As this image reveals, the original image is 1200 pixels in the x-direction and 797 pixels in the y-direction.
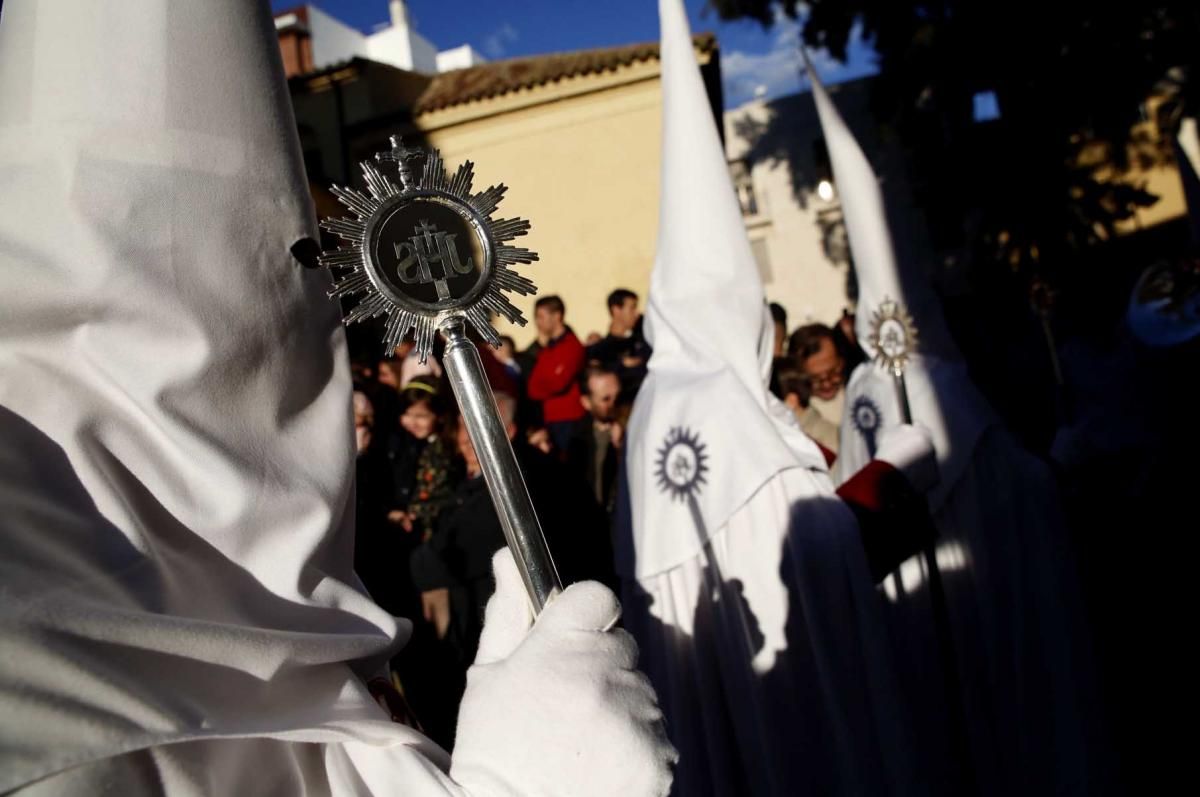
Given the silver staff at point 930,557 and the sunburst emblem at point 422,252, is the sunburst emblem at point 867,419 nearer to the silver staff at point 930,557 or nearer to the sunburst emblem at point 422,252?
the silver staff at point 930,557

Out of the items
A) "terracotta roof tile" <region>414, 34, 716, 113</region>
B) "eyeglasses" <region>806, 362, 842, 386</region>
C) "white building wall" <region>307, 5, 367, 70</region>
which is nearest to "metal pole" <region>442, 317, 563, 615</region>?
"eyeglasses" <region>806, 362, 842, 386</region>

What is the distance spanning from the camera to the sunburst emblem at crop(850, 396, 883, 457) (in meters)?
4.35

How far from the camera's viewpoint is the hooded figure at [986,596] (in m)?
3.61

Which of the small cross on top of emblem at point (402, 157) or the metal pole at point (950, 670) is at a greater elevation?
the small cross on top of emblem at point (402, 157)

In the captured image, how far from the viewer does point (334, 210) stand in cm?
1165

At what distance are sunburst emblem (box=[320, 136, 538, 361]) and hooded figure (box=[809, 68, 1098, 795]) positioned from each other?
2703 millimetres

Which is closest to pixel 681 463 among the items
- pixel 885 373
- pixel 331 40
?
pixel 885 373

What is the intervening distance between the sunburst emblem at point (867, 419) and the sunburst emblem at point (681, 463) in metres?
1.36

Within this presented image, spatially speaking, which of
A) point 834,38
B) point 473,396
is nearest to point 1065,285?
point 834,38

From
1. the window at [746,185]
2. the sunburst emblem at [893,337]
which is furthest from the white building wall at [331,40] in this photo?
the sunburst emblem at [893,337]

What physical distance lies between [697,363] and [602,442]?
1854 millimetres

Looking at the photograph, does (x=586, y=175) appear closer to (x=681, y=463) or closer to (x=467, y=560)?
(x=467, y=560)

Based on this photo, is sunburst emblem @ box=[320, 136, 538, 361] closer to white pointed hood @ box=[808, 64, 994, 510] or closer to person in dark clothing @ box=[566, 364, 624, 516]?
white pointed hood @ box=[808, 64, 994, 510]

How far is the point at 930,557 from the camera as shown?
3457 millimetres
